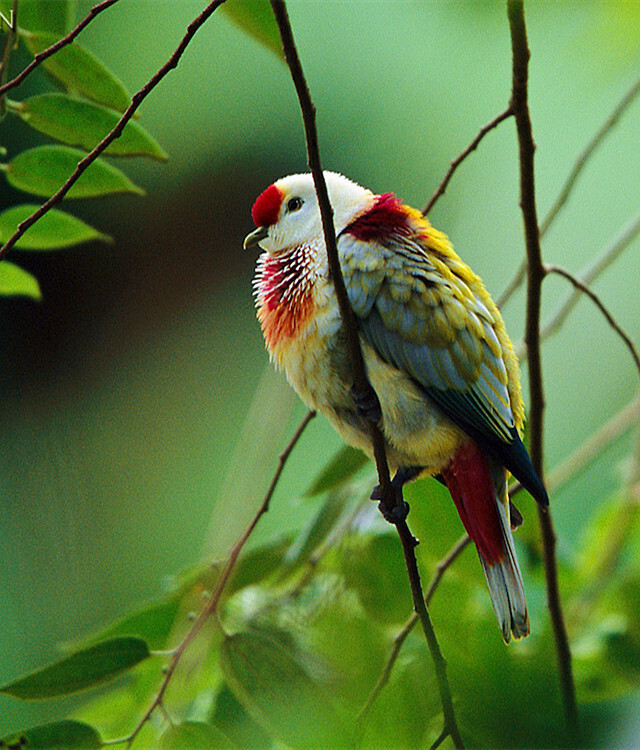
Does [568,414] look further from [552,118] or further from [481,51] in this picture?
[481,51]

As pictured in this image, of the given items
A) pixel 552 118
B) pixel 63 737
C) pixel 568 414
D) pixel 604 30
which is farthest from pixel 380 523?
pixel 568 414

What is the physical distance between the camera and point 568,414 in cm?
224

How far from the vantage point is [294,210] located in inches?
37.6

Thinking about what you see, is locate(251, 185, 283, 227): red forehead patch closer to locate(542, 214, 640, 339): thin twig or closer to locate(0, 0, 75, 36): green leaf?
locate(0, 0, 75, 36): green leaf

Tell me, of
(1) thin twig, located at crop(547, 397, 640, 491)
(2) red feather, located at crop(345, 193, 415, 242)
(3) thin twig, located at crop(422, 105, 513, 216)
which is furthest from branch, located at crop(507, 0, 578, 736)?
(1) thin twig, located at crop(547, 397, 640, 491)

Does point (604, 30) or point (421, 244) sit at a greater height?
point (604, 30)

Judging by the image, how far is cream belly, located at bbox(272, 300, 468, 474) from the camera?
836 mm

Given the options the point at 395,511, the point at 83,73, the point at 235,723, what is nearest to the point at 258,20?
the point at 83,73

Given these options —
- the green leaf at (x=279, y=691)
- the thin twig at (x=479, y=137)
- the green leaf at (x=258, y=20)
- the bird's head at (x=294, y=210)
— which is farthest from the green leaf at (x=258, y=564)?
the green leaf at (x=258, y=20)

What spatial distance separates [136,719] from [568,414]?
1.58 meters

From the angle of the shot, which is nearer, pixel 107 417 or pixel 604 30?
pixel 604 30

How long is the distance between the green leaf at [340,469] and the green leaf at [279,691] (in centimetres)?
19

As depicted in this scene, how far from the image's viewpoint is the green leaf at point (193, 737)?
2.47 ft

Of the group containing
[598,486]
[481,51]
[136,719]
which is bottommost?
[598,486]
